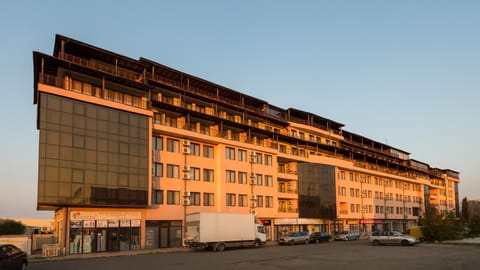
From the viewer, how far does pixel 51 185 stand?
36.8m

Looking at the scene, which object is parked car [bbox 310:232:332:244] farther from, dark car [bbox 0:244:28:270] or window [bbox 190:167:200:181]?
dark car [bbox 0:244:28:270]

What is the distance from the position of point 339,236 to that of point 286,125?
18590mm

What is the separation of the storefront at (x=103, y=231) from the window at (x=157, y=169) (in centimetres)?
479

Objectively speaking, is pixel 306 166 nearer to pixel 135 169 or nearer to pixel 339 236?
pixel 339 236

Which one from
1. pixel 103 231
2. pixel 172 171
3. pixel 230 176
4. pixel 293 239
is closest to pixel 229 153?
pixel 230 176

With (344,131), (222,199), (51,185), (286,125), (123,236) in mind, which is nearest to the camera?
(51,185)

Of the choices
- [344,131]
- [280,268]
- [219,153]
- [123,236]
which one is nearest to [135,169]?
[123,236]

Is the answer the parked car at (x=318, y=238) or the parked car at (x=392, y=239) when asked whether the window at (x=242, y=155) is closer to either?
the parked car at (x=318, y=238)

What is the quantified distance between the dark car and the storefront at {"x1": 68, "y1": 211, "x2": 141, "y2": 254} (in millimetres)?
14988

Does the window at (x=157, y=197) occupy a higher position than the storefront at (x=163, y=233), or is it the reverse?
the window at (x=157, y=197)

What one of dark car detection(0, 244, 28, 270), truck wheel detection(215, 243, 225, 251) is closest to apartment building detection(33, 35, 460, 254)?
truck wheel detection(215, 243, 225, 251)

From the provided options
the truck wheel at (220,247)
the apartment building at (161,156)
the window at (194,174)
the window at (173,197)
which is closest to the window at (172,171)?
the apartment building at (161,156)

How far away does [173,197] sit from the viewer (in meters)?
48.8

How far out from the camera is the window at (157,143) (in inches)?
1886
